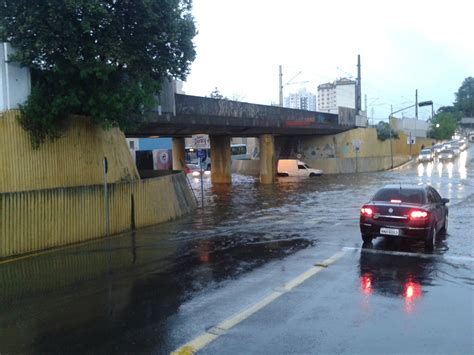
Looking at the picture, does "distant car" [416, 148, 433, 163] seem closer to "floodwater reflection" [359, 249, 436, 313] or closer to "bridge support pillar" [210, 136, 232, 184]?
"bridge support pillar" [210, 136, 232, 184]

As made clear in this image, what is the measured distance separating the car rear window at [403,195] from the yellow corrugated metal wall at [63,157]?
8.08 meters

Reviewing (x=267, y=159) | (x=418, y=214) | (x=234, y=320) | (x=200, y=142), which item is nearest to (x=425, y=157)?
(x=267, y=159)

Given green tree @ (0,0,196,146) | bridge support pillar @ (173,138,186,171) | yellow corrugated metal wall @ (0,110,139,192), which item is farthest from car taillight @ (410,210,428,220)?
bridge support pillar @ (173,138,186,171)

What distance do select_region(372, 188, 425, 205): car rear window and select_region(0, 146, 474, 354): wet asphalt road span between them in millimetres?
1148

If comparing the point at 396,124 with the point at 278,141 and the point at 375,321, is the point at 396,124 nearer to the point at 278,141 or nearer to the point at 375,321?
the point at 278,141

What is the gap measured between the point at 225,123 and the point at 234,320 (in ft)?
78.7

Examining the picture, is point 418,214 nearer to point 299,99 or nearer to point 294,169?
point 294,169

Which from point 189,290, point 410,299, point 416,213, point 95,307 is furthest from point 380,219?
point 95,307

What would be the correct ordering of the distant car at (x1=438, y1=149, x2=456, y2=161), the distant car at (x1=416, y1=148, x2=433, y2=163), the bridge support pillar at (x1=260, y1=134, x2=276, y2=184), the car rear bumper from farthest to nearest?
the distant car at (x1=438, y1=149, x2=456, y2=161), the distant car at (x1=416, y1=148, x2=433, y2=163), the bridge support pillar at (x1=260, y1=134, x2=276, y2=184), the car rear bumper

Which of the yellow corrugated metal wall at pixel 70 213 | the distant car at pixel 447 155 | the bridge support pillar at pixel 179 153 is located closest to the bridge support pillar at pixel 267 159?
the bridge support pillar at pixel 179 153

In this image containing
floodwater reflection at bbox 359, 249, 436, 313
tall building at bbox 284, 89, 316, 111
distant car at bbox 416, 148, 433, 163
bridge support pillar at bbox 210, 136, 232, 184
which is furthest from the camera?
tall building at bbox 284, 89, 316, 111

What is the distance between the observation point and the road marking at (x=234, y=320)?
5801 millimetres

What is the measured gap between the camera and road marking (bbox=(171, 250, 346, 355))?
580cm

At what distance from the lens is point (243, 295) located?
803 centimetres
